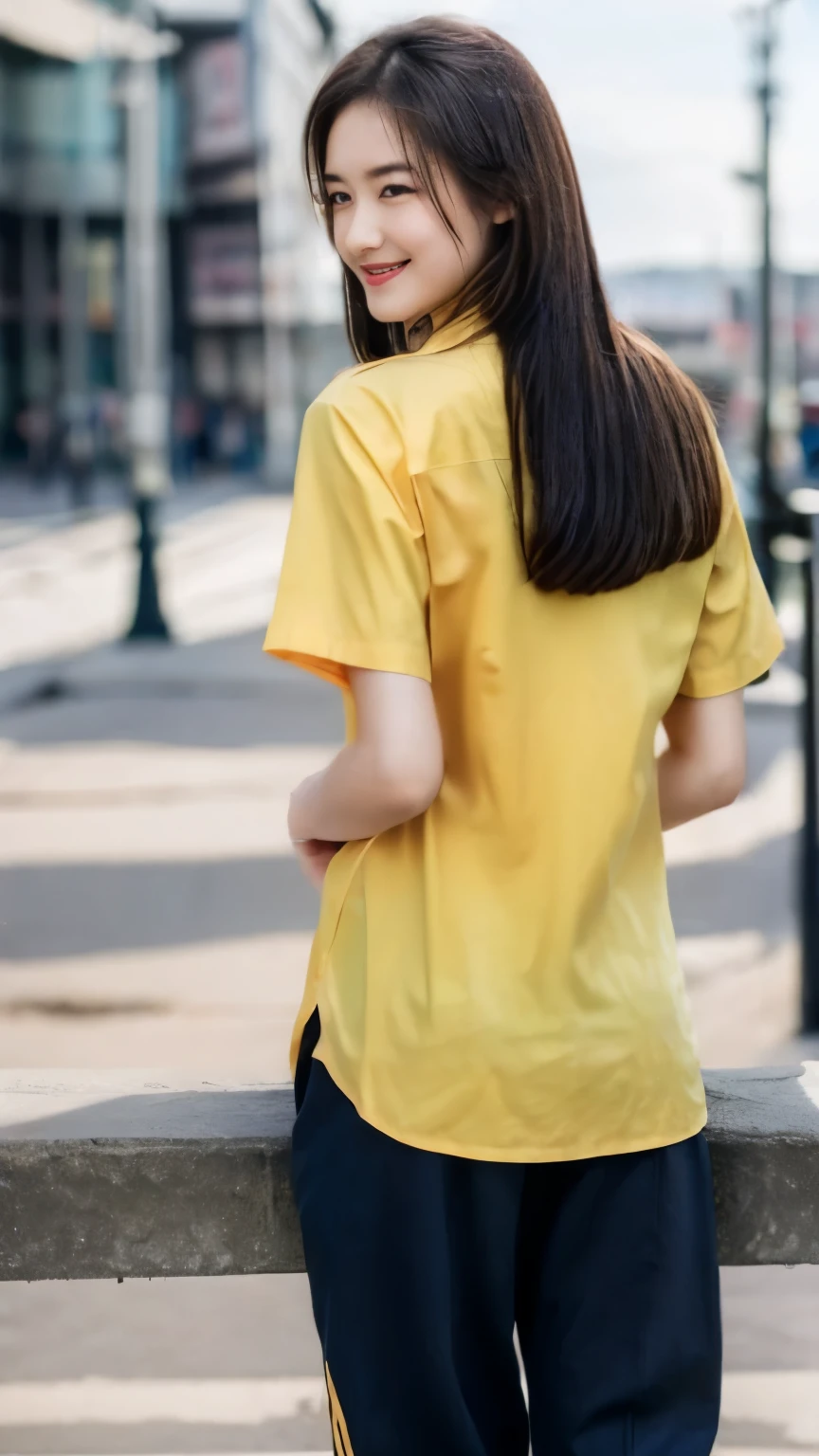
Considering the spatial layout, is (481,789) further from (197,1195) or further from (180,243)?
(180,243)

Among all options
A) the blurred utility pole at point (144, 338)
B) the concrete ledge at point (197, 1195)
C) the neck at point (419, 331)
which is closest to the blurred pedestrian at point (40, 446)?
the blurred utility pole at point (144, 338)

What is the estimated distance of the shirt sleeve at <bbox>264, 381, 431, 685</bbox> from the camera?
1430mm

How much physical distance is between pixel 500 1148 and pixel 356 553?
21.2 inches

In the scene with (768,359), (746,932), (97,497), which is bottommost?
(97,497)

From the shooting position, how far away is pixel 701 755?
1754 millimetres

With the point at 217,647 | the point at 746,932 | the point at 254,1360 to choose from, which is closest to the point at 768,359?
the point at 217,647

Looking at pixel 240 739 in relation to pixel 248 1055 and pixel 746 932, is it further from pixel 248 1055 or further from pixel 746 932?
pixel 248 1055

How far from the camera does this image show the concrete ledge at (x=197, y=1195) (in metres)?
2.02

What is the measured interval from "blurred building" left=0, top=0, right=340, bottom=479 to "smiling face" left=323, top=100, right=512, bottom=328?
130ft

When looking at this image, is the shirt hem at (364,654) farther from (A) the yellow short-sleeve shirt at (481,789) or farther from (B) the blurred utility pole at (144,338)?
(B) the blurred utility pole at (144,338)

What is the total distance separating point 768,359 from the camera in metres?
18.1

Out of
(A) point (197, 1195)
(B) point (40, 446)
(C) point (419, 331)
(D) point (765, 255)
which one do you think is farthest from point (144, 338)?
(B) point (40, 446)

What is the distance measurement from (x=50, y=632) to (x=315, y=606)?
43.3 feet

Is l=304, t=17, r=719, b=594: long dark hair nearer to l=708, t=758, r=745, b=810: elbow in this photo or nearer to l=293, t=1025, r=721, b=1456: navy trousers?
l=708, t=758, r=745, b=810: elbow
